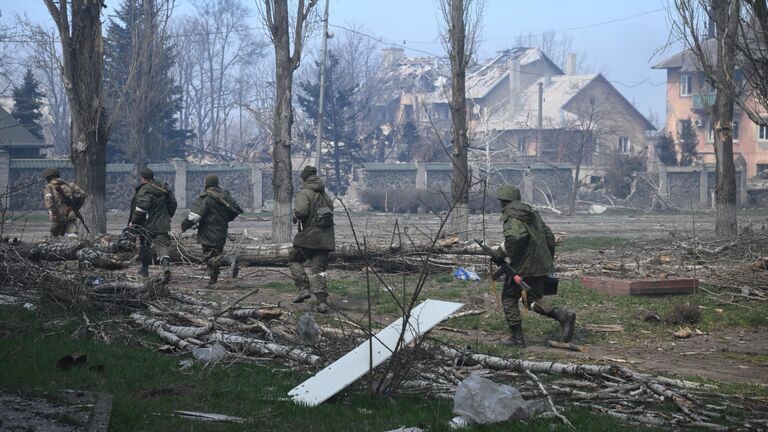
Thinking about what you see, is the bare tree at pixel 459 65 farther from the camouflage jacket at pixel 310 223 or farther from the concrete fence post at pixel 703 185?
the concrete fence post at pixel 703 185

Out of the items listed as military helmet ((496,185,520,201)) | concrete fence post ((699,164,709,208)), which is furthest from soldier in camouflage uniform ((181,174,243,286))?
concrete fence post ((699,164,709,208))

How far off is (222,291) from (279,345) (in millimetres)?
5222

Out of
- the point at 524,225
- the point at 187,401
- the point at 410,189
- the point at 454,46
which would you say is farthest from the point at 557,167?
the point at 187,401

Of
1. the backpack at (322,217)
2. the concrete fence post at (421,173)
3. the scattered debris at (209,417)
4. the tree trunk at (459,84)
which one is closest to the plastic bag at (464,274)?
the backpack at (322,217)

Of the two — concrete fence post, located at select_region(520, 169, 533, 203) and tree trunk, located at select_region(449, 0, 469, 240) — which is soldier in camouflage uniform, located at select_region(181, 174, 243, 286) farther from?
concrete fence post, located at select_region(520, 169, 533, 203)

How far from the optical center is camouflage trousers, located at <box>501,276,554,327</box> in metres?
10.1

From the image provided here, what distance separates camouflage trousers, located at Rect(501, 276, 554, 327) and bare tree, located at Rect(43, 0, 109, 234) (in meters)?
11.6

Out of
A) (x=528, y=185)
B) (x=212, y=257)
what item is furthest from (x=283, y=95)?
(x=528, y=185)

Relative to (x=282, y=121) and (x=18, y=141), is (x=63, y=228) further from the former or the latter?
(x=18, y=141)

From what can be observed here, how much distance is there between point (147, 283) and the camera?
1056 cm

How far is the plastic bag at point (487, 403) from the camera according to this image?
6211mm

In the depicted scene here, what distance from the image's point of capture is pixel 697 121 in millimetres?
66625

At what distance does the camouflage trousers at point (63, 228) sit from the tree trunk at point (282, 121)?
4.18 m

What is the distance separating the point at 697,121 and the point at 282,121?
5395 centimetres
